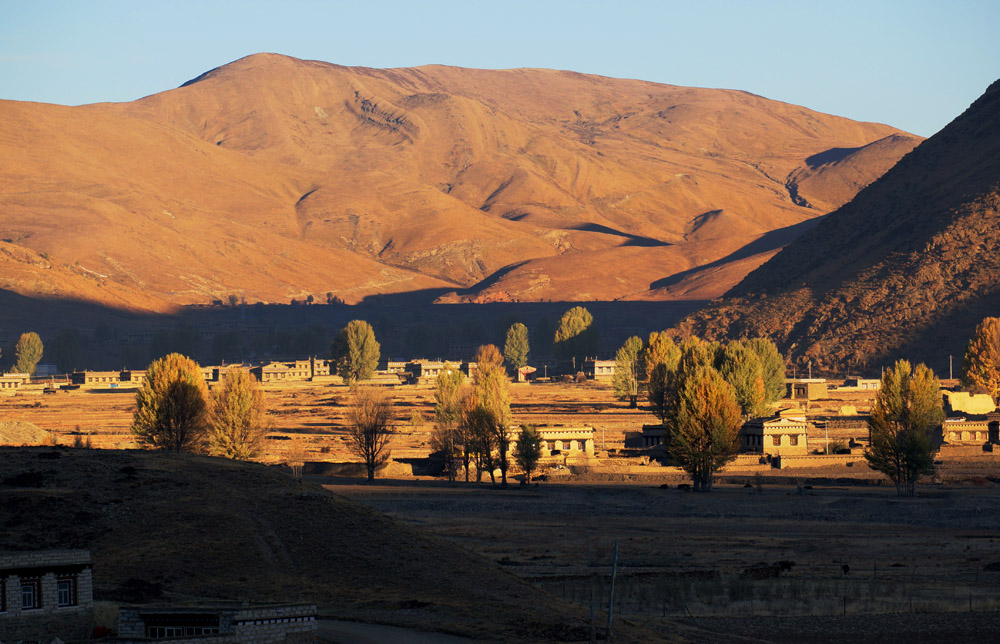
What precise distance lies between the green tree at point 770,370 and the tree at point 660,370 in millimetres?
8924

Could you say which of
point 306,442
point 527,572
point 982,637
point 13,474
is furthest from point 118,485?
point 306,442

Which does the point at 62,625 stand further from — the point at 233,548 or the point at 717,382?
the point at 717,382

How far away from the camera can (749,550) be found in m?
56.4

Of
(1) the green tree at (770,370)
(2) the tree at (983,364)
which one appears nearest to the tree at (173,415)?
(1) the green tree at (770,370)

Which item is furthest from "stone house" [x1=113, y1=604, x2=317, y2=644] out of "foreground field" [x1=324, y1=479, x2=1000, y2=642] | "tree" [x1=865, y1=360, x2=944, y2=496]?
"tree" [x1=865, y1=360, x2=944, y2=496]

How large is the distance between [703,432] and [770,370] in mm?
62365

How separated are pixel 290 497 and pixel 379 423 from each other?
4483 cm

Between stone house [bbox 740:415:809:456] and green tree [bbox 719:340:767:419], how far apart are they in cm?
1440

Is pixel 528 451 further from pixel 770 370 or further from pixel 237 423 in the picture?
pixel 770 370

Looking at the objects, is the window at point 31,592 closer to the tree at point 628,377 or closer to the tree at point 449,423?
the tree at point 449,423

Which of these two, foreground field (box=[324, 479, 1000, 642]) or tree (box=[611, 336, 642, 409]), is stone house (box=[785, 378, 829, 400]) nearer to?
tree (box=[611, 336, 642, 409])

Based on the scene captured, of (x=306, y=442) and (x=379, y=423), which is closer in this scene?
(x=379, y=423)

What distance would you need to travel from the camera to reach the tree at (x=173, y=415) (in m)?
84.4

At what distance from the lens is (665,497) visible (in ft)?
259
